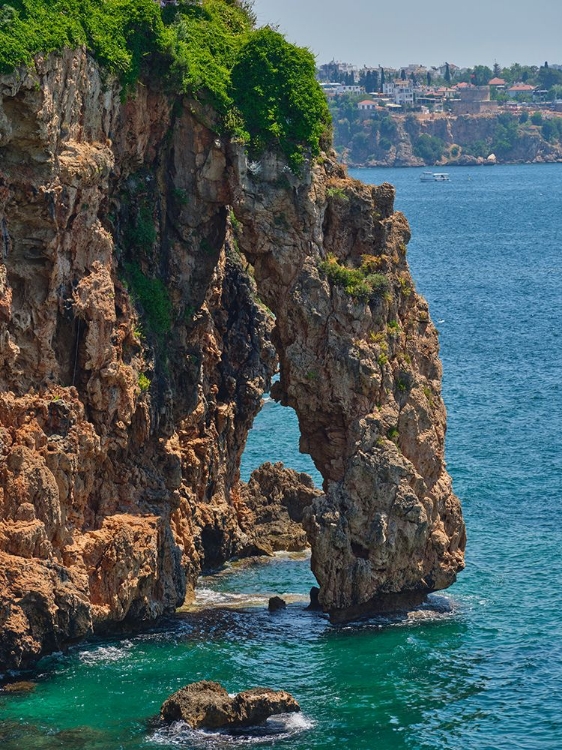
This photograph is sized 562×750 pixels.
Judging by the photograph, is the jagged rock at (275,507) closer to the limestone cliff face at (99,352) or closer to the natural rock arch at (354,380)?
the limestone cliff face at (99,352)

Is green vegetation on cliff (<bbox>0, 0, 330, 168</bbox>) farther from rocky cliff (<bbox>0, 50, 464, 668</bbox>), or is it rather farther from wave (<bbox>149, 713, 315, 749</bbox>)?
wave (<bbox>149, 713, 315, 749</bbox>)

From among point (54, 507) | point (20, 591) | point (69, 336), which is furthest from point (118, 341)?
point (20, 591)

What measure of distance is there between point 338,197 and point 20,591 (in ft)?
58.8

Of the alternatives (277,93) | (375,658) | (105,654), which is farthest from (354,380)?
(105,654)

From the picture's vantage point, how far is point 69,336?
46781 mm

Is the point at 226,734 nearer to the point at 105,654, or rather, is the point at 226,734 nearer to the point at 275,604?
the point at 105,654

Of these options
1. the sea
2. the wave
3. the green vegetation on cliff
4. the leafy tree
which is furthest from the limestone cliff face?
the wave

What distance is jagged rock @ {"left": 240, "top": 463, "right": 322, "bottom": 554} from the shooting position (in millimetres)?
60156

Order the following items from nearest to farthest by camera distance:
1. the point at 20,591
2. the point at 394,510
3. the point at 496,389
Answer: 1. the point at 20,591
2. the point at 394,510
3. the point at 496,389

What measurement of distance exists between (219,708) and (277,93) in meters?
21.1

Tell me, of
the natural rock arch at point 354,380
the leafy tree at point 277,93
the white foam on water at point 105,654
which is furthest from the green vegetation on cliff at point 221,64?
the white foam on water at point 105,654

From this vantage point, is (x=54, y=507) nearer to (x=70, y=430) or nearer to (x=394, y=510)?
(x=70, y=430)

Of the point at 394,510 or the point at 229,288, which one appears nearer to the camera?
the point at 394,510

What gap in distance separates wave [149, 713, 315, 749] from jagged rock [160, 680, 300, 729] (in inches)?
7.5
